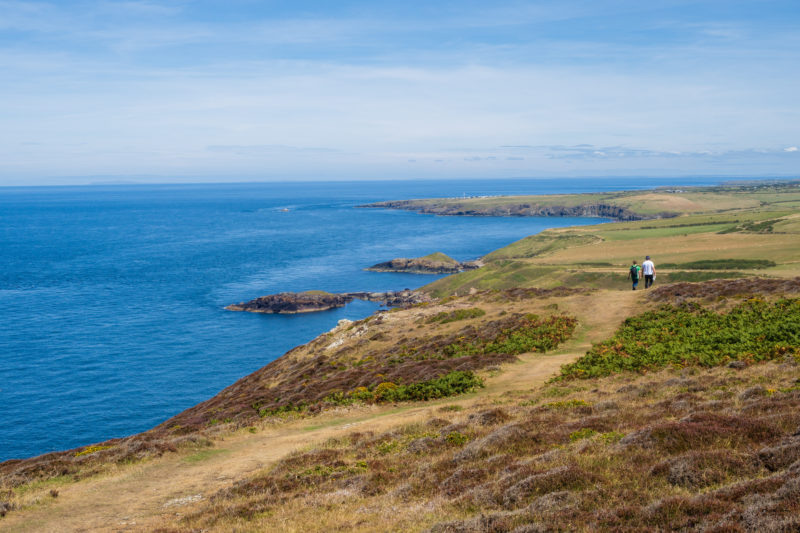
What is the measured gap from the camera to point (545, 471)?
460 inches

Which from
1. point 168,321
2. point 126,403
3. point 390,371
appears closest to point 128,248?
point 168,321

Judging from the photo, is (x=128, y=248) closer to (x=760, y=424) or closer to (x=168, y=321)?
(x=168, y=321)

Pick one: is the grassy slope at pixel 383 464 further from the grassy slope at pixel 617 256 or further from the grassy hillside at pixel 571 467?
the grassy slope at pixel 617 256

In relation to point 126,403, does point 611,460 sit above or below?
above

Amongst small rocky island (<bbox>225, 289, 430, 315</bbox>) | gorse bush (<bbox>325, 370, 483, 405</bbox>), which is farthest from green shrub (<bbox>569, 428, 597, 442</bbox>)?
small rocky island (<bbox>225, 289, 430, 315</bbox>)

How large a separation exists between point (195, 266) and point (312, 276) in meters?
34.7

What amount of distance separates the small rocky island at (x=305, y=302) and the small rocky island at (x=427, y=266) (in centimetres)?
3013

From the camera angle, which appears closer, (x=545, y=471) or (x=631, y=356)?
(x=545, y=471)

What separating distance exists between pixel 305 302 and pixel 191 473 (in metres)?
88.5

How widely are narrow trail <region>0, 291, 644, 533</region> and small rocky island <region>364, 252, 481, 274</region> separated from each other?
363 ft

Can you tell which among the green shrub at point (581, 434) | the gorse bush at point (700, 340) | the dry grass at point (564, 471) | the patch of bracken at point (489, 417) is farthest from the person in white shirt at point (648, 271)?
the green shrub at point (581, 434)

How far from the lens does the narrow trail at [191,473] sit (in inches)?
571

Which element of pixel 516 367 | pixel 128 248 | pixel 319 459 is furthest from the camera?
pixel 128 248

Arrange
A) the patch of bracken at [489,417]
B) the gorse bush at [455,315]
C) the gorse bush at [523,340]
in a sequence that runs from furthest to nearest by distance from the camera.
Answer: the gorse bush at [455,315] → the gorse bush at [523,340] → the patch of bracken at [489,417]
